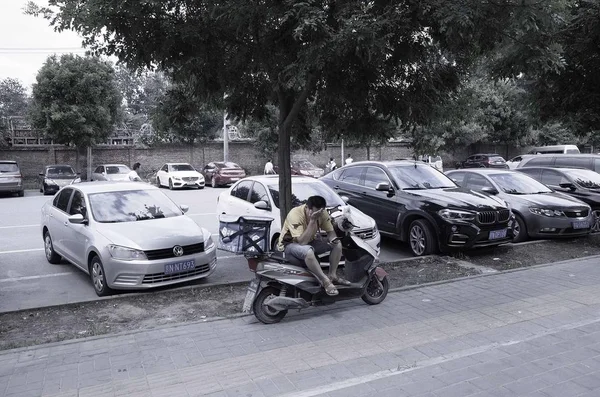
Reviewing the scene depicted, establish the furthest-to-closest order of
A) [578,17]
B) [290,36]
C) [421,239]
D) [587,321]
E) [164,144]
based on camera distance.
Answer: [164,144] → [421,239] → [578,17] → [290,36] → [587,321]

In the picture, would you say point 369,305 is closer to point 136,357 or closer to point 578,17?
point 136,357

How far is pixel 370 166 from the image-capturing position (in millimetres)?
11039

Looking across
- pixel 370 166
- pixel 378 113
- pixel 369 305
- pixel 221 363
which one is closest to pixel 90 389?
pixel 221 363

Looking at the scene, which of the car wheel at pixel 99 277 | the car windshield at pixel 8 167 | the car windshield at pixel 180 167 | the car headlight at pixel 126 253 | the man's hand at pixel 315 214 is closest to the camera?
the man's hand at pixel 315 214

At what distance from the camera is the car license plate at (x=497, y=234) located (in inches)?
352

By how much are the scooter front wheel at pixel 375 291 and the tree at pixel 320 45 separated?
218cm

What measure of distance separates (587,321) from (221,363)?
4169 millimetres

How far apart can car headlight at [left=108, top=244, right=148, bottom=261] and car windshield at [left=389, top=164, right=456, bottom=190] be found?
5.45 metres

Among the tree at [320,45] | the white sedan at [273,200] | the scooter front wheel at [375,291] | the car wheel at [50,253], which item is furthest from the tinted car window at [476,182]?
the car wheel at [50,253]

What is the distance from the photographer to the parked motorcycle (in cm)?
566

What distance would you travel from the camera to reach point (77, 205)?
798 cm

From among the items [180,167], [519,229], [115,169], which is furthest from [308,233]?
[180,167]

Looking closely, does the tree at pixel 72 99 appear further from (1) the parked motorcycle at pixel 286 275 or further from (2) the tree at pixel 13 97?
(2) the tree at pixel 13 97

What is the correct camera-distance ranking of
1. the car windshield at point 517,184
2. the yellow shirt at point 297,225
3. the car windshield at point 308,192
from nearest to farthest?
the yellow shirt at point 297,225 → the car windshield at point 308,192 → the car windshield at point 517,184
